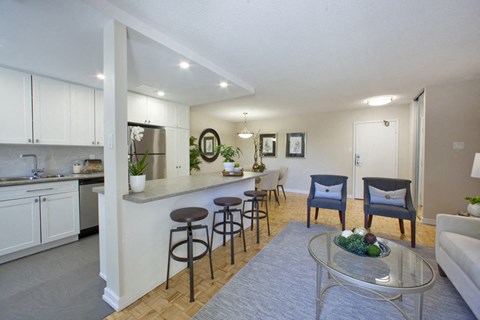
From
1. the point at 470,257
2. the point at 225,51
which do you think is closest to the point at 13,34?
the point at 225,51

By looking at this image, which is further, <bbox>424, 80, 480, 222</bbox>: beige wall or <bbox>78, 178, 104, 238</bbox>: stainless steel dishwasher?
<bbox>424, 80, 480, 222</bbox>: beige wall

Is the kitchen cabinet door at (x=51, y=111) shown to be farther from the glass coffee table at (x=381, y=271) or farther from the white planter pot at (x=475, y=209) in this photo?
the white planter pot at (x=475, y=209)

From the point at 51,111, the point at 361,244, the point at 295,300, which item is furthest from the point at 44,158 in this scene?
the point at 361,244

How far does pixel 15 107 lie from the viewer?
2.40 meters

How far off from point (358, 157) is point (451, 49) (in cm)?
325

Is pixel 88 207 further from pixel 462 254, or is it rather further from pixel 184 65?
pixel 462 254

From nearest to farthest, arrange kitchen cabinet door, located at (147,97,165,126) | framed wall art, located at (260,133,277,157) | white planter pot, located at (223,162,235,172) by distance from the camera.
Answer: white planter pot, located at (223,162,235,172) → kitchen cabinet door, located at (147,97,165,126) → framed wall art, located at (260,133,277,157)

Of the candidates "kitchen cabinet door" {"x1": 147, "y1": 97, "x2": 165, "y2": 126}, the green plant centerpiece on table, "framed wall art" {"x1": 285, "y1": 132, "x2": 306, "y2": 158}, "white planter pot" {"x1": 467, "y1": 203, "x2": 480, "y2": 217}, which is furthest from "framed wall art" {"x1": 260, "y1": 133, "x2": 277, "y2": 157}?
the green plant centerpiece on table

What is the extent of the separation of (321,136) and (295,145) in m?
0.78

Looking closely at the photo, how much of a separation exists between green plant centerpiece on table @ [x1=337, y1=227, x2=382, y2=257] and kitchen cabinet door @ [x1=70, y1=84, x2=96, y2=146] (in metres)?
3.59

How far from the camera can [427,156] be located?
3.28 meters

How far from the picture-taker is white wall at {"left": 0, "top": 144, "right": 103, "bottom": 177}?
2582 millimetres

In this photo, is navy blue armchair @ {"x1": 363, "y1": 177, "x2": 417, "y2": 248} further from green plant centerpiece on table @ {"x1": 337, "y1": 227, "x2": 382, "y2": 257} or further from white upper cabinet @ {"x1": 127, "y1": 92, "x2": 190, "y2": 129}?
white upper cabinet @ {"x1": 127, "y1": 92, "x2": 190, "y2": 129}

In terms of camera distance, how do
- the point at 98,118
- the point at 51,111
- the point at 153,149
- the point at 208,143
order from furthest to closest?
the point at 208,143 → the point at 153,149 → the point at 98,118 → the point at 51,111
